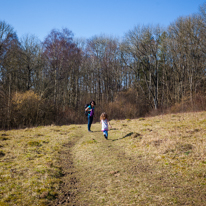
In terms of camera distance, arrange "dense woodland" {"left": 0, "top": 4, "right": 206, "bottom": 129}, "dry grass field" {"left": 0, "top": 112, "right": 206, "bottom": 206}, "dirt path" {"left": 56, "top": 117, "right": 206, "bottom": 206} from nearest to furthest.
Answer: "dirt path" {"left": 56, "top": 117, "right": 206, "bottom": 206} → "dry grass field" {"left": 0, "top": 112, "right": 206, "bottom": 206} → "dense woodland" {"left": 0, "top": 4, "right": 206, "bottom": 129}

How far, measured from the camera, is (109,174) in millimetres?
5480

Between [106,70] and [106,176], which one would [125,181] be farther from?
[106,70]

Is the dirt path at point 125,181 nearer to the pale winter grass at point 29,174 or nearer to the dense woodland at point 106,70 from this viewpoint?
the pale winter grass at point 29,174

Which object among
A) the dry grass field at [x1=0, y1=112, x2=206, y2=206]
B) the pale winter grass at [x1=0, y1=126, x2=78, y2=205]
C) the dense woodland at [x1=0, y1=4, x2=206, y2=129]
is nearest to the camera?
the dry grass field at [x1=0, y1=112, x2=206, y2=206]

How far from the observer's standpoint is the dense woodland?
2552 cm

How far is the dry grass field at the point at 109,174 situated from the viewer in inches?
159

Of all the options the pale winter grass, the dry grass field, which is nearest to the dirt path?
the dry grass field

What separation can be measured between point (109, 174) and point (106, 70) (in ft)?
114

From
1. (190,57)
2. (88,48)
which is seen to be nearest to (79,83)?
(88,48)

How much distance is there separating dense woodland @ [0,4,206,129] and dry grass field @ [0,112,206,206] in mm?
14883

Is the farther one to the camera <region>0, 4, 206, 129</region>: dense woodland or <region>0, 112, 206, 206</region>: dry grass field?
<region>0, 4, 206, 129</region>: dense woodland

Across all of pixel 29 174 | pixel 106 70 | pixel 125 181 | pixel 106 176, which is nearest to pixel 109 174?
pixel 106 176

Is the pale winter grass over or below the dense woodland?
below

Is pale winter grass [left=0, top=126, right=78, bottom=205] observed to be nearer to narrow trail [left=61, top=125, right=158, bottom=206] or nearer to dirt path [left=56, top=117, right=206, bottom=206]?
dirt path [left=56, top=117, right=206, bottom=206]
